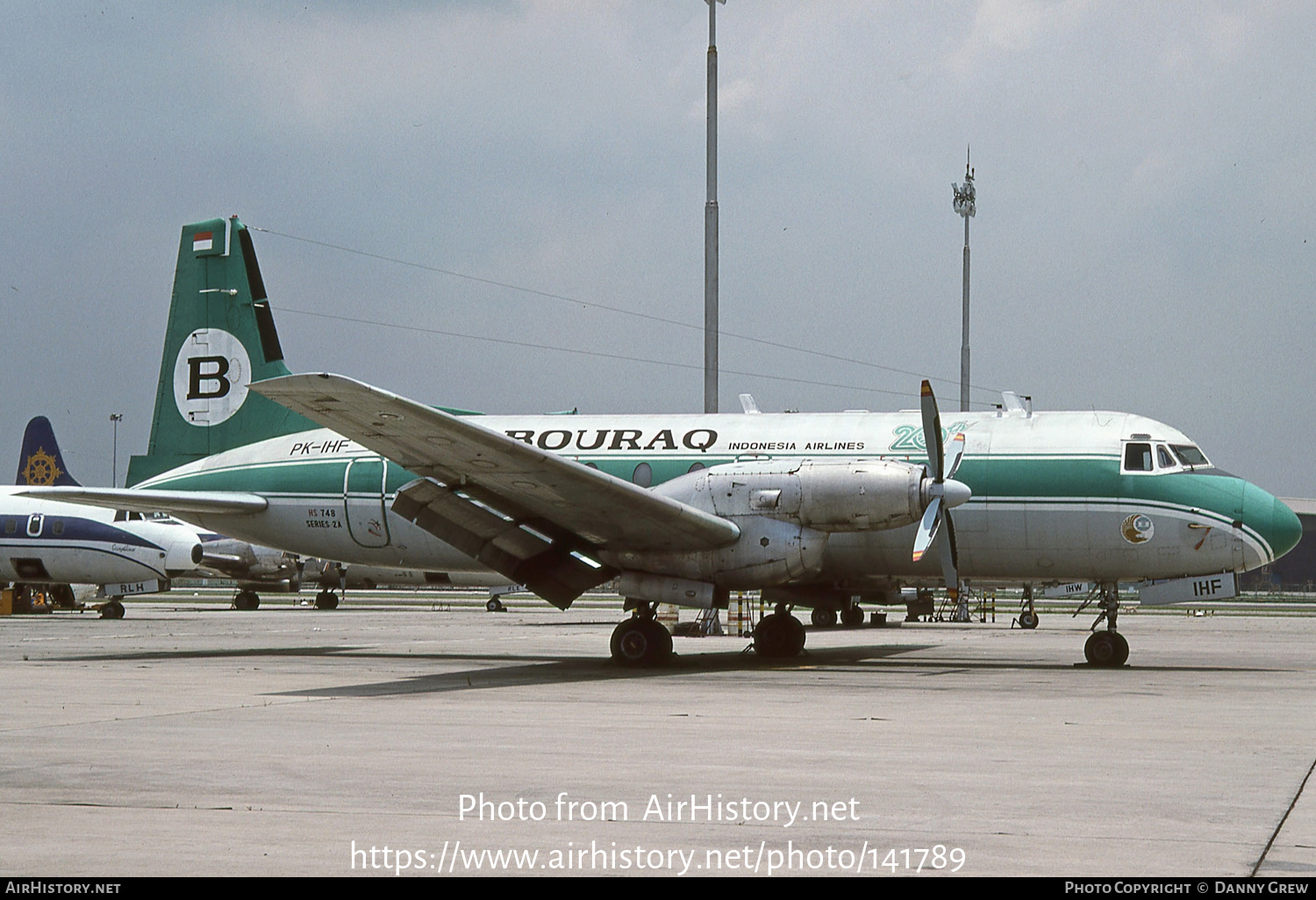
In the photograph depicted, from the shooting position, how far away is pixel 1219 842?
22.6ft

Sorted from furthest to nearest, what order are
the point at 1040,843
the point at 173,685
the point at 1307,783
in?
1. the point at 173,685
2. the point at 1307,783
3. the point at 1040,843

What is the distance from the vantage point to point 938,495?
1817 centimetres

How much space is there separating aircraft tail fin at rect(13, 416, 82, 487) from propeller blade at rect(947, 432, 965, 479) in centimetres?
3720

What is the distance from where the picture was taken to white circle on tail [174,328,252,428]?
80.3ft

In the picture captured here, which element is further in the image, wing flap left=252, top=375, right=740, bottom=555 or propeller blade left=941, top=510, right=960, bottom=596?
propeller blade left=941, top=510, right=960, bottom=596

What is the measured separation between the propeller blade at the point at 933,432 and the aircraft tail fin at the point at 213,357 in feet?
37.4

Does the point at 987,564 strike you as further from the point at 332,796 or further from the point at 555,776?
the point at 332,796

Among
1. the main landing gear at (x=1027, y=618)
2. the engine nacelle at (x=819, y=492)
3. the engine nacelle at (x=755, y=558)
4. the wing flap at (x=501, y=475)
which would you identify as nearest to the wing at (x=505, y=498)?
the wing flap at (x=501, y=475)

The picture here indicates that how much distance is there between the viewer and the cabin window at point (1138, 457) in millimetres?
19266

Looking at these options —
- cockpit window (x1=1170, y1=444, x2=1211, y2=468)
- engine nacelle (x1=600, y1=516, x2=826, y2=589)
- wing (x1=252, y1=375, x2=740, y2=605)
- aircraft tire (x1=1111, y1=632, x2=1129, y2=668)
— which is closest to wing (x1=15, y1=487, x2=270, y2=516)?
wing (x1=252, y1=375, x2=740, y2=605)

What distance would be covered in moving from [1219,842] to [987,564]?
13.1 meters

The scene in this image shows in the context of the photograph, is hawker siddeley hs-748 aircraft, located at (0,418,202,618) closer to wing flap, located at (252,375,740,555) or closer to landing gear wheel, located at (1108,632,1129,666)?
wing flap, located at (252,375,740,555)

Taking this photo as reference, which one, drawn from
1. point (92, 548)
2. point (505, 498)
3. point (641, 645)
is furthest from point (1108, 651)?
point (92, 548)

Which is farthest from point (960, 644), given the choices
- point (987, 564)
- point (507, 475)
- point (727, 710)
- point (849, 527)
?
point (727, 710)
